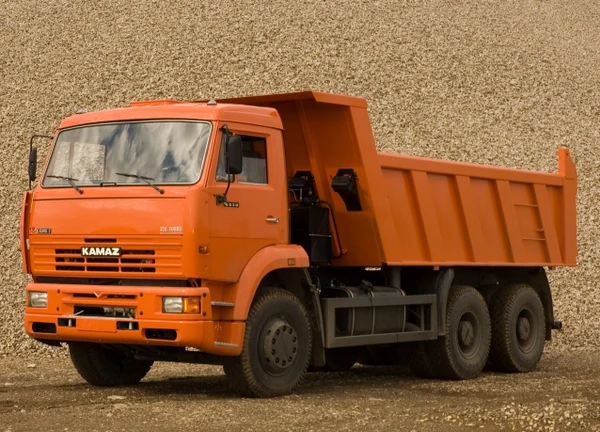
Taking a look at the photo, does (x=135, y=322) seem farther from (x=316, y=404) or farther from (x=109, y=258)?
(x=316, y=404)

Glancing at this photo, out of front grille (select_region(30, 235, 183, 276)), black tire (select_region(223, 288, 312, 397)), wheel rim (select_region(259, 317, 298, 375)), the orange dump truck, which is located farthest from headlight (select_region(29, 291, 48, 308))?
wheel rim (select_region(259, 317, 298, 375))

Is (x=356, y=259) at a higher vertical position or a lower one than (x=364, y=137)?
lower

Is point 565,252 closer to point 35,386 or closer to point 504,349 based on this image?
point 504,349

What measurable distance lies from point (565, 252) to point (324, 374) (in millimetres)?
4138

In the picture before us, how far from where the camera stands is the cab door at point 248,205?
9898mm

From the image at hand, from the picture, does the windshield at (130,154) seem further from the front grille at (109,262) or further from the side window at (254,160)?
the front grille at (109,262)

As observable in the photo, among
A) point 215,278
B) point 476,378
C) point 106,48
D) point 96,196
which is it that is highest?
point 106,48

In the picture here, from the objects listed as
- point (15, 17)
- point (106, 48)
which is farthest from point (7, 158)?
point (15, 17)

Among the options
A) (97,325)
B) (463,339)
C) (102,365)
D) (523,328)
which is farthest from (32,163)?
(523,328)

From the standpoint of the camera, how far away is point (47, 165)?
35.5ft

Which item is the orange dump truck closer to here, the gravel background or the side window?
the side window

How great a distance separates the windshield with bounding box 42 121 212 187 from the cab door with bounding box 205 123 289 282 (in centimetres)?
24

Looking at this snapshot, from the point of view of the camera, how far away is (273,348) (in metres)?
10.5

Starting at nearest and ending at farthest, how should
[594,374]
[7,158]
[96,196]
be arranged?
[96,196]
[594,374]
[7,158]
